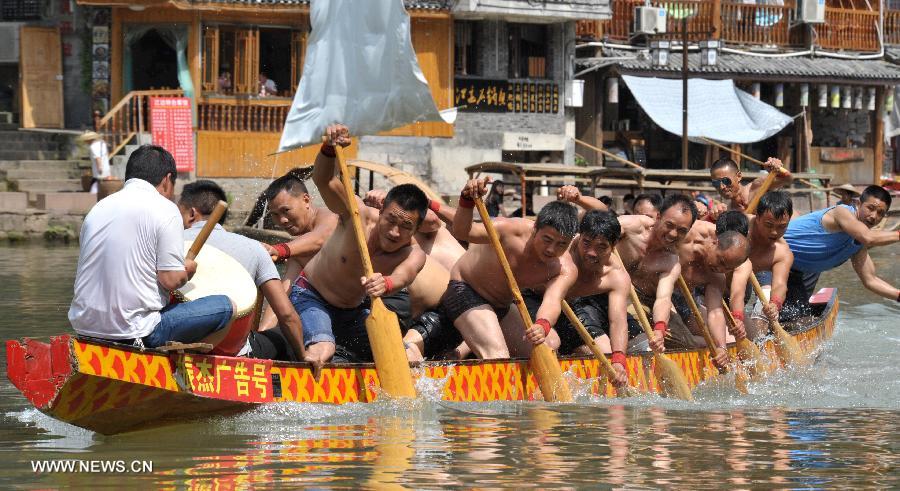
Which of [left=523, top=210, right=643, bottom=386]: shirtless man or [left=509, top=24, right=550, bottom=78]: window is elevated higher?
[left=509, top=24, right=550, bottom=78]: window

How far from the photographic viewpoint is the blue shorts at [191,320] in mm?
7516

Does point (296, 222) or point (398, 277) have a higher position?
point (296, 222)

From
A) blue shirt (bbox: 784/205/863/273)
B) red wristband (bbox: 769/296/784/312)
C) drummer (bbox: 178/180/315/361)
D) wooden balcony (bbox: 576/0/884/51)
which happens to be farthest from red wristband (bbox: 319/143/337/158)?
wooden balcony (bbox: 576/0/884/51)

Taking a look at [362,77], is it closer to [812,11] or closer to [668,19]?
[668,19]

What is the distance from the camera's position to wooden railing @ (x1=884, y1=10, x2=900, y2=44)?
3306 centimetres

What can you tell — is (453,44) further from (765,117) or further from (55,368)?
(55,368)

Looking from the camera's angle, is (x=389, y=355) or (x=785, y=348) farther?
(x=785, y=348)

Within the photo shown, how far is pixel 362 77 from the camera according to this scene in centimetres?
1301

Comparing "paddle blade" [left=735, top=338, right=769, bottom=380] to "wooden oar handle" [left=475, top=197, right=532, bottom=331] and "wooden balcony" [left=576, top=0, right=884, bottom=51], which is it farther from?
"wooden balcony" [left=576, top=0, right=884, bottom=51]

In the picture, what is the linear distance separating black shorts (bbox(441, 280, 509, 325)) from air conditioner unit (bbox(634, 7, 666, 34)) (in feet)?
67.5

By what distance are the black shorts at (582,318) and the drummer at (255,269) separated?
2.03 meters

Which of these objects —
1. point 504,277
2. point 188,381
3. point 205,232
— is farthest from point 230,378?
point 504,277

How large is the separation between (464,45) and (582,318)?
61.1 feet

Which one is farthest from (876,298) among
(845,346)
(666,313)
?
(666,313)
